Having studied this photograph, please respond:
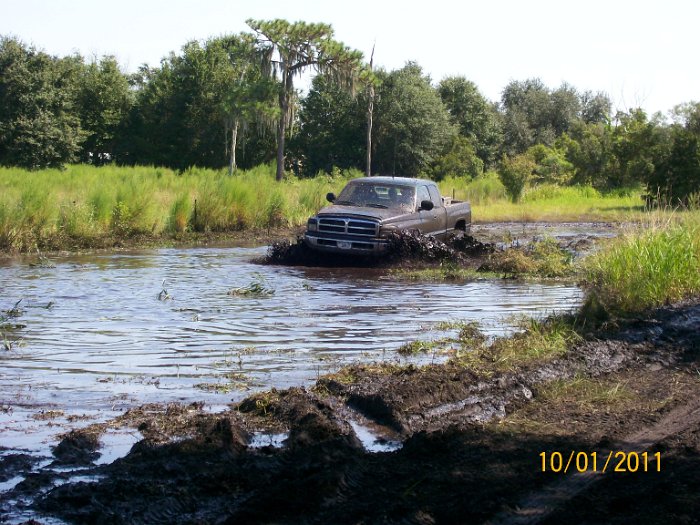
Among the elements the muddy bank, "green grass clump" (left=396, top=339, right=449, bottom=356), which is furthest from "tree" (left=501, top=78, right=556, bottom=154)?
the muddy bank

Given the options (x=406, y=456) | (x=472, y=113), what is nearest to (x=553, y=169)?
(x=472, y=113)

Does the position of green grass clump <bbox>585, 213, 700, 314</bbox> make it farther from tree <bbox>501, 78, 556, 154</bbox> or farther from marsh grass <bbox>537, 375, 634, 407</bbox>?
tree <bbox>501, 78, 556, 154</bbox>

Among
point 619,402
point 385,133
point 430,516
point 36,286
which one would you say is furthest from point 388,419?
point 385,133

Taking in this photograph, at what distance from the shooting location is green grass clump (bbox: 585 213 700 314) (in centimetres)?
1187

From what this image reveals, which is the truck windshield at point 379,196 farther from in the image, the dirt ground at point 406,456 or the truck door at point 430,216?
the dirt ground at point 406,456

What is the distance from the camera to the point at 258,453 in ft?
19.8

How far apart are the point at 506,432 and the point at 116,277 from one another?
1137cm

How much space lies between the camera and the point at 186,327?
11609 mm

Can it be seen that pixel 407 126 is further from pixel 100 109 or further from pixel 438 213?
pixel 438 213

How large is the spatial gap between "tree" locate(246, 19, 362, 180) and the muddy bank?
120 ft

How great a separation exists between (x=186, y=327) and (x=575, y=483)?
23.1 ft

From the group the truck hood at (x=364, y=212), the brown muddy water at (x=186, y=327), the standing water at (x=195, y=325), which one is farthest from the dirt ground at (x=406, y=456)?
the truck hood at (x=364, y=212)

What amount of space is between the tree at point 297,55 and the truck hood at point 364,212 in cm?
2519

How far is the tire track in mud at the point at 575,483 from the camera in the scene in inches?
188
